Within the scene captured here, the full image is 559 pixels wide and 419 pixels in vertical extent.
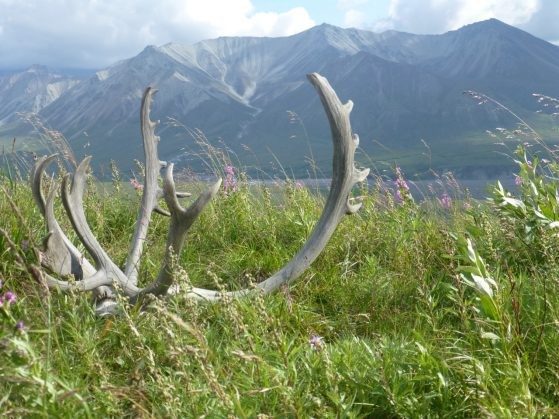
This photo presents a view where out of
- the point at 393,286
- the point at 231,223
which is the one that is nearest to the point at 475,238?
the point at 393,286

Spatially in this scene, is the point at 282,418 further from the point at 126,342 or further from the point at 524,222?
the point at 524,222

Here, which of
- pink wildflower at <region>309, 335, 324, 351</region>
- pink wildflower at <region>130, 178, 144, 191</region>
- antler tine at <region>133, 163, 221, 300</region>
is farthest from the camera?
pink wildflower at <region>130, 178, 144, 191</region>

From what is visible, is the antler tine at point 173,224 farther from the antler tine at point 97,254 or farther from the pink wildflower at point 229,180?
the pink wildflower at point 229,180

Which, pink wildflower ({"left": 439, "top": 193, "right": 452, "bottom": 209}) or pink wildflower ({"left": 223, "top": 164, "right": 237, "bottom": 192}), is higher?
pink wildflower ({"left": 439, "top": 193, "right": 452, "bottom": 209})

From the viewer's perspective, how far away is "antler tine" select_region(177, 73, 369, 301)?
4.27 m

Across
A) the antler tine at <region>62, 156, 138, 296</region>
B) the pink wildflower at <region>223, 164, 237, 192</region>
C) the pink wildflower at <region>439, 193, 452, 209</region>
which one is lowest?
the antler tine at <region>62, 156, 138, 296</region>

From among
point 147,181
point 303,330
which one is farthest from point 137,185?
point 303,330

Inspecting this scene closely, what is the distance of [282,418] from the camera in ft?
8.61

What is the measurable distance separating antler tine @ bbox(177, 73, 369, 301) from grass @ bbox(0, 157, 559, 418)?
15 cm

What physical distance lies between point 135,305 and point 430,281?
89.6 inches

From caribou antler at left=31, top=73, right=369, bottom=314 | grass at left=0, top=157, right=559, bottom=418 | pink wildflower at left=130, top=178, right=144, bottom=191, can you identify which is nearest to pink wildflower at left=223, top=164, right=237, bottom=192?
grass at left=0, top=157, right=559, bottom=418

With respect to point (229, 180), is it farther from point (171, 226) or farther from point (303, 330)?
point (303, 330)

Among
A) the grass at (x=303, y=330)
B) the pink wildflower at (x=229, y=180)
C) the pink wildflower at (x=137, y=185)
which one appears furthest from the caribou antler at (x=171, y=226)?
the pink wildflower at (x=137, y=185)

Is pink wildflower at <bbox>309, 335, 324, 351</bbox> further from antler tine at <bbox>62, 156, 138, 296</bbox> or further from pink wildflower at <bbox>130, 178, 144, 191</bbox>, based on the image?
pink wildflower at <bbox>130, 178, 144, 191</bbox>
